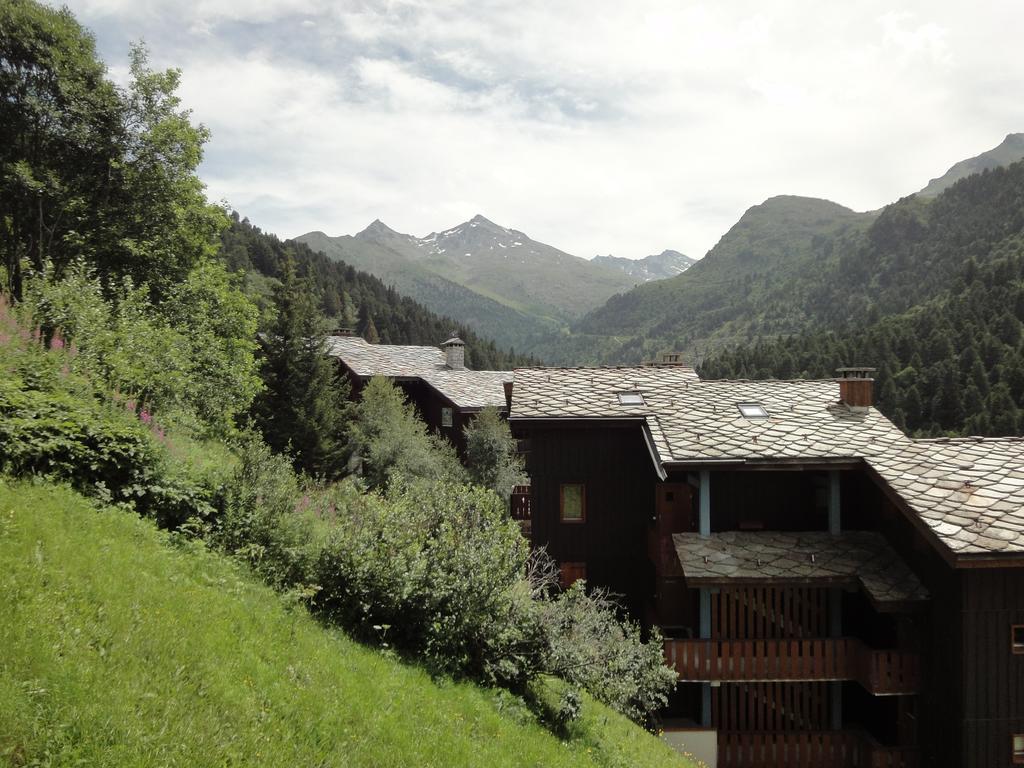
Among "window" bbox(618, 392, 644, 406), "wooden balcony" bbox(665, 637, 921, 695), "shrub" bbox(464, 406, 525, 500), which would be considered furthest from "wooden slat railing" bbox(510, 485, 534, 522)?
"wooden balcony" bbox(665, 637, 921, 695)

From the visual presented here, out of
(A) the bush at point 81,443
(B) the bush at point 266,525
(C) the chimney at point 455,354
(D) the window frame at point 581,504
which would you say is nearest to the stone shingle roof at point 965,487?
(D) the window frame at point 581,504

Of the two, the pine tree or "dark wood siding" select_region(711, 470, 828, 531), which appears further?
the pine tree

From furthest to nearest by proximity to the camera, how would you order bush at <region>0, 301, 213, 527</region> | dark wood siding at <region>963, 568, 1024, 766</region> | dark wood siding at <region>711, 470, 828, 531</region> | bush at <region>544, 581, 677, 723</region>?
dark wood siding at <region>711, 470, 828, 531</region> < dark wood siding at <region>963, 568, 1024, 766</region> < bush at <region>544, 581, 677, 723</region> < bush at <region>0, 301, 213, 527</region>

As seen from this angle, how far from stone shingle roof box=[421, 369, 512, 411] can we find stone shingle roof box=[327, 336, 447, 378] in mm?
1623

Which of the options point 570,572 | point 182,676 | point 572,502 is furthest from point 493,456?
point 182,676

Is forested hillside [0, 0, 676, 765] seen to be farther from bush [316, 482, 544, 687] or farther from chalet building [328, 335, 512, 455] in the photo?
chalet building [328, 335, 512, 455]

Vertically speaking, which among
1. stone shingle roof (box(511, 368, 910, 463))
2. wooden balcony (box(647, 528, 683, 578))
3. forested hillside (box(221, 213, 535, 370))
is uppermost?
forested hillside (box(221, 213, 535, 370))

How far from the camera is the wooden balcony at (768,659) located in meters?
14.5

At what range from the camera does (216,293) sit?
23641 mm

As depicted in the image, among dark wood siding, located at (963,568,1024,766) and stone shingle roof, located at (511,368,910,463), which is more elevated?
stone shingle roof, located at (511,368,910,463)

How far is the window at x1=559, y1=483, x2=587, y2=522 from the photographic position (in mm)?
19188

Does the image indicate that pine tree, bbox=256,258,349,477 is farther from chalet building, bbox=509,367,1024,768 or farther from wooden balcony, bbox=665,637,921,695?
wooden balcony, bbox=665,637,921,695

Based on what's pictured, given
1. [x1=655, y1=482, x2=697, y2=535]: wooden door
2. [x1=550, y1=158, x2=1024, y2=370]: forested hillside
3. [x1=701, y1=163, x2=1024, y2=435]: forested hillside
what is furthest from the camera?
[x1=550, y1=158, x2=1024, y2=370]: forested hillside

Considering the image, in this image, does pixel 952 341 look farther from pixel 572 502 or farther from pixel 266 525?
pixel 266 525
